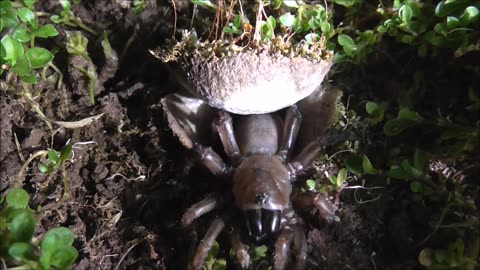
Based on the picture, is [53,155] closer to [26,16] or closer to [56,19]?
[26,16]

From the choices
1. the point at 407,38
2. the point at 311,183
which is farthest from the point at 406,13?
the point at 311,183

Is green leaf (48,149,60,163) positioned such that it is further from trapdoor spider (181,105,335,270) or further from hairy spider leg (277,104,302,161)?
hairy spider leg (277,104,302,161)

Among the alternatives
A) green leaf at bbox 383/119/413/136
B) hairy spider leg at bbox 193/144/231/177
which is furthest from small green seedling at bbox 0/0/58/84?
green leaf at bbox 383/119/413/136

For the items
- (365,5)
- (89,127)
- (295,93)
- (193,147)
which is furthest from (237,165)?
(365,5)

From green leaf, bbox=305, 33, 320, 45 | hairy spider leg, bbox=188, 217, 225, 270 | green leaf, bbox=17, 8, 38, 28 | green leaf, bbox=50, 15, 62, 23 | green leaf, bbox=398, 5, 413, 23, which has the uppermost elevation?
green leaf, bbox=17, 8, 38, 28

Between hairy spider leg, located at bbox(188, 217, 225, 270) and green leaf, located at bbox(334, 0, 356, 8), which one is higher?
green leaf, located at bbox(334, 0, 356, 8)
